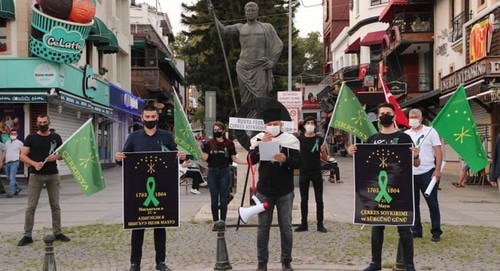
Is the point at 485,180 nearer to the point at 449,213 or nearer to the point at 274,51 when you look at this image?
the point at 449,213

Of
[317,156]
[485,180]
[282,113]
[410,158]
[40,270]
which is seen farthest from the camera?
[485,180]

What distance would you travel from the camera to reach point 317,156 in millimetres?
9992

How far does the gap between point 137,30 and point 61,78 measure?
27217mm

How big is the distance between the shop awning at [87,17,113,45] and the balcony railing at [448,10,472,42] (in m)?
15.0

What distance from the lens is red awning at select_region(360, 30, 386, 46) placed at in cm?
Result: 3902

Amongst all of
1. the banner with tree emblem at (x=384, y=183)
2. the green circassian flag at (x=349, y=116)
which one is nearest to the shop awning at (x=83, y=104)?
the green circassian flag at (x=349, y=116)

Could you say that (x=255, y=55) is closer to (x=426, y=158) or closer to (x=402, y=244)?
(x=426, y=158)

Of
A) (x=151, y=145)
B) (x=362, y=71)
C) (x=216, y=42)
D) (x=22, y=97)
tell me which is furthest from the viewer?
(x=362, y=71)

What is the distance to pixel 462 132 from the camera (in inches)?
337

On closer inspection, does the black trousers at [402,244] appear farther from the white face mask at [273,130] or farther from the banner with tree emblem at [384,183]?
the white face mask at [273,130]

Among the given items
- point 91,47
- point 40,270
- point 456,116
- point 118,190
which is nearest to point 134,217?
point 40,270

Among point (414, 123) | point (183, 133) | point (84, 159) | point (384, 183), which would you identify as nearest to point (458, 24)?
point (414, 123)

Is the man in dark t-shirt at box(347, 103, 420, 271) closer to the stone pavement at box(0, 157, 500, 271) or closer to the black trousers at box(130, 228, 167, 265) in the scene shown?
the stone pavement at box(0, 157, 500, 271)

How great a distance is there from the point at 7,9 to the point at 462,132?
54.3ft
